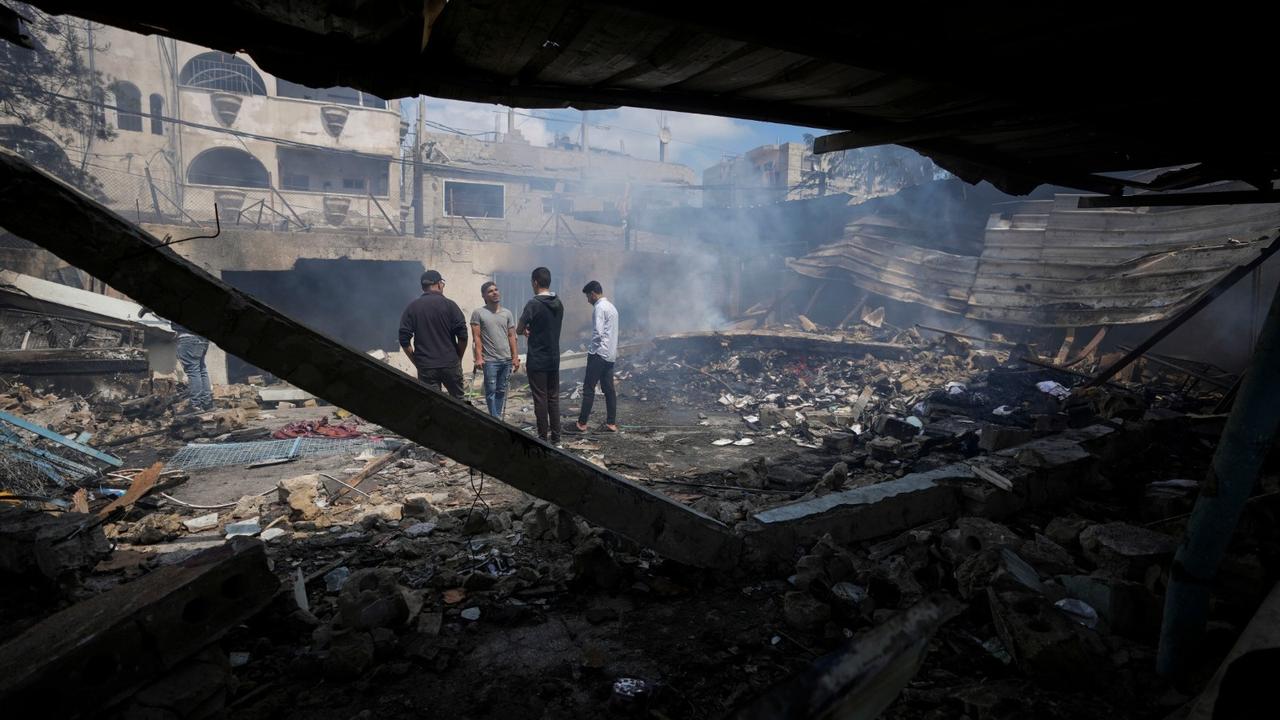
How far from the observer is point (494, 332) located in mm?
7145

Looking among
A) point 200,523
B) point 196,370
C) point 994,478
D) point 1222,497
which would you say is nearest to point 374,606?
point 200,523

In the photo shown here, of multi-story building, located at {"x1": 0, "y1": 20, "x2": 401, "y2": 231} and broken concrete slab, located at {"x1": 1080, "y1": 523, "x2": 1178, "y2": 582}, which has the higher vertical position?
multi-story building, located at {"x1": 0, "y1": 20, "x2": 401, "y2": 231}

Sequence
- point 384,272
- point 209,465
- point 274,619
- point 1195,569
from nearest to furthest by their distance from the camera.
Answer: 1. point 1195,569
2. point 274,619
3. point 209,465
4. point 384,272

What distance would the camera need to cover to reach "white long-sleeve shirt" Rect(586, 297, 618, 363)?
7.65 m

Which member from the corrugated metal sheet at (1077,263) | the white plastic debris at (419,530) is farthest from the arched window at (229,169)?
the white plastic debris at (419,530)

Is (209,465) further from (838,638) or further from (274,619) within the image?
(838,638)

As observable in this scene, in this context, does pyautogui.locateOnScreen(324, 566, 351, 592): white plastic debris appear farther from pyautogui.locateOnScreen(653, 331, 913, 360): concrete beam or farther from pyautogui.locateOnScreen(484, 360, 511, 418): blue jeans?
pyautogui.locateOnScreen(653, 331, 913, 360): concrete beam

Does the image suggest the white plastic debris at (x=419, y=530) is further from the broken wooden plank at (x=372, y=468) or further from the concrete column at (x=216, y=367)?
the concrete column at (x=216, y=367)

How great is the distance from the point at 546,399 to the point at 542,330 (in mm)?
857

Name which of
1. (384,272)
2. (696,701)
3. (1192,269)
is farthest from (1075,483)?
(384,272)

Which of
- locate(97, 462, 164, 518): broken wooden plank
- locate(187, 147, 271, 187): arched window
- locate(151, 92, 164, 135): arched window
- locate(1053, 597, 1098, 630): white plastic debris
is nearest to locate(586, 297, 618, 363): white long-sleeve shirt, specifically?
locate(97, 462, 164, 518): broken wooden plank

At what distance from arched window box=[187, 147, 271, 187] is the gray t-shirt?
2402 centimetres

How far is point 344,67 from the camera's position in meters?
2.16

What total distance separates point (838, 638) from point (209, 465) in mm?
6833
